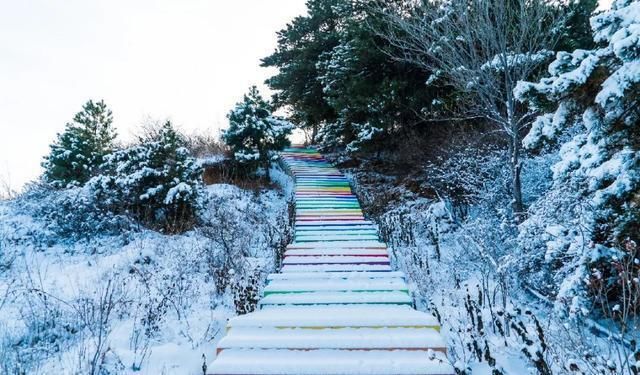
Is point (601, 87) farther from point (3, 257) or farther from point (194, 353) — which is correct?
point (3, 257)

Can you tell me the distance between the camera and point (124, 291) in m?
4.97

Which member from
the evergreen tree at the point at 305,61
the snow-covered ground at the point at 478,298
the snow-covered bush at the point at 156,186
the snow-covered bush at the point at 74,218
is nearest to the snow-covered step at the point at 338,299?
the snow-covered ground at the point at 478,298

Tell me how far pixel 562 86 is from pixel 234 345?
384 cm

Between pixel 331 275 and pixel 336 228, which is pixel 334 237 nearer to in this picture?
pixel 336 228

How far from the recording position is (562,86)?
3.58 metres

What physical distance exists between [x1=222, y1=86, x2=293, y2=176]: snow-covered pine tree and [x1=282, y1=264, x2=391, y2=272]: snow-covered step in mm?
6401

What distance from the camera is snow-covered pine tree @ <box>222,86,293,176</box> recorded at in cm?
1107

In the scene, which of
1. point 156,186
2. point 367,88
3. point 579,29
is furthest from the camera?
point 367,88

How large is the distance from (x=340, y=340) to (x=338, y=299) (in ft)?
3.17

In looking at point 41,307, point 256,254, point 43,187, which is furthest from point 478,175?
point 43,187

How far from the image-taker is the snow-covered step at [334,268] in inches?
204

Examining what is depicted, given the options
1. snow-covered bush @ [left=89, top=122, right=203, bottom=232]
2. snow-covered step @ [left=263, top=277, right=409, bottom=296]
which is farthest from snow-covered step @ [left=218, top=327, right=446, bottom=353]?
snow-covered bush @ [left=89, top=122, right=203, bottom=232]

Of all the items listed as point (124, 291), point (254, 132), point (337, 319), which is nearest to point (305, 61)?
point (254, 132)

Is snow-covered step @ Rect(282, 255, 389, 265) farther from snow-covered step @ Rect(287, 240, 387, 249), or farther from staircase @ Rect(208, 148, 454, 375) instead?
snow-covered step @ Rect(287, 240, 387, 249)
